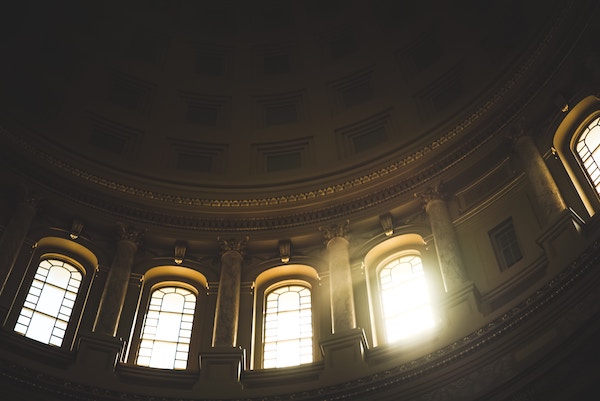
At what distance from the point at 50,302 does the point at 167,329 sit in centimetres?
324

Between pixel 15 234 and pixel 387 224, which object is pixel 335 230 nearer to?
pixel 387 224

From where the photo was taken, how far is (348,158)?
28.0 m

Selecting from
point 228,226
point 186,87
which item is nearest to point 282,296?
point 228,226

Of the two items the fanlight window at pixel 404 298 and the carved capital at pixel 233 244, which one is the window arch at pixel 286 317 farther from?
the fanlight window at pixel 404 298

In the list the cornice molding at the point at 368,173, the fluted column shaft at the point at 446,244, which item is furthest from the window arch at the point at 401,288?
the cornice molding at the point at 368,173

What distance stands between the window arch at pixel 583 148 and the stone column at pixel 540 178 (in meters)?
0.54

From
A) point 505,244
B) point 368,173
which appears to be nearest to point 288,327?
point 368,173

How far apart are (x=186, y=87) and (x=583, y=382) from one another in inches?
754

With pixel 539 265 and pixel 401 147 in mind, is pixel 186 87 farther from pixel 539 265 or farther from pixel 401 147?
pixel 539 265

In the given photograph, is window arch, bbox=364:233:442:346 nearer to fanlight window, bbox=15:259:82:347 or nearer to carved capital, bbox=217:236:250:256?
carved capital, bbox=217:236:250:256

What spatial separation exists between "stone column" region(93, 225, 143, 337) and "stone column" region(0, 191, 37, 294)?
2553 millimetres

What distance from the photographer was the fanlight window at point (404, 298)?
71.3 feet

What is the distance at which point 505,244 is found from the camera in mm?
21547

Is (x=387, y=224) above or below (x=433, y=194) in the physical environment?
below
